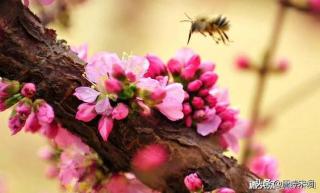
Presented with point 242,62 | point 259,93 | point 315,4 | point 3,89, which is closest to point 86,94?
point 3,89

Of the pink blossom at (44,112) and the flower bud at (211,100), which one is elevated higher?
the flower bud at (211,100)

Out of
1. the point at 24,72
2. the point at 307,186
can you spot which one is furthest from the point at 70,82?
the point at 307,186

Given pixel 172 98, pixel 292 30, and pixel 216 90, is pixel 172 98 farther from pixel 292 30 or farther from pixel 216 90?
pixel 292 30

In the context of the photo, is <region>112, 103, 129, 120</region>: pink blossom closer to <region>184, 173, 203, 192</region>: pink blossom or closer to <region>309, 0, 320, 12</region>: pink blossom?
<region>184, 173, 203, 192</region>: pink blossom

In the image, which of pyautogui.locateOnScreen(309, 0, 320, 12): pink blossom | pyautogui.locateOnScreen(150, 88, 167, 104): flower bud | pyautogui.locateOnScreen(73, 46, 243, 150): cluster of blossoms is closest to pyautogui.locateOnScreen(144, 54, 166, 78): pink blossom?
pyautogui.locateOnScreen(73, 46, 243, 150): cluster of blossoms

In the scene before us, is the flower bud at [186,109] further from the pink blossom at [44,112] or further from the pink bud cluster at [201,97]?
the pink blossom at [44,112]

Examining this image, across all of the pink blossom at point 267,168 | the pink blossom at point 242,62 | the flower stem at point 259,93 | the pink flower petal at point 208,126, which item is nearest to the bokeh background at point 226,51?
the pink blossom at point 242,62
